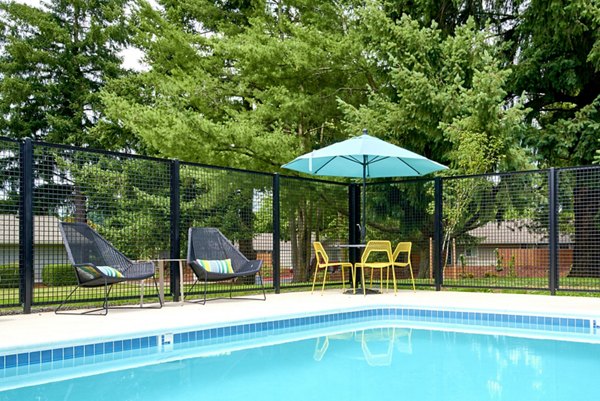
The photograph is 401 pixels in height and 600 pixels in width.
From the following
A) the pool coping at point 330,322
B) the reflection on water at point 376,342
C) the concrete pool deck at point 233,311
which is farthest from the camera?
the reflection on water at point 376,342

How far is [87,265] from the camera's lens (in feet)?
18.7

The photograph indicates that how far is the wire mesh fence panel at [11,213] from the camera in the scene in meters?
5.97

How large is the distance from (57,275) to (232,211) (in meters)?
2.63

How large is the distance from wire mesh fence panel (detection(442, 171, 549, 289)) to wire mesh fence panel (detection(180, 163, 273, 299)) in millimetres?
2731

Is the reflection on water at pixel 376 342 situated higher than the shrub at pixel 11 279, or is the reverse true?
the shrub at pixel 11 279

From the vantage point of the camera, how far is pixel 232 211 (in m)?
8.48

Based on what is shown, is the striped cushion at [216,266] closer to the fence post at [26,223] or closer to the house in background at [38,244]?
the house in background at [38,244]

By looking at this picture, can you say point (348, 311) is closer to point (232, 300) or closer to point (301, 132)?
point (232, 300)

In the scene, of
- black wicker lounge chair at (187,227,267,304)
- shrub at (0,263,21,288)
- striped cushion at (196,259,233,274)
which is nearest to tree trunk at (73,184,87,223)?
shrub at (0,263,21,288)

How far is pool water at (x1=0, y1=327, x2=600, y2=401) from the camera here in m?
3.60

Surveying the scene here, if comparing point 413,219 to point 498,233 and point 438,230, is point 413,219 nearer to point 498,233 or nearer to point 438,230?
point 438,230

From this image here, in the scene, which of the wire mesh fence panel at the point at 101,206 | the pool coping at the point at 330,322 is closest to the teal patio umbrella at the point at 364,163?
the pool coping at the point at 330,322

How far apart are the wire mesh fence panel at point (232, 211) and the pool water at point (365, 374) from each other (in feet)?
9.91

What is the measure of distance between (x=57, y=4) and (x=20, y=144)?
1933 cm
